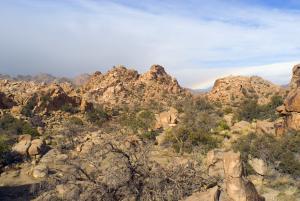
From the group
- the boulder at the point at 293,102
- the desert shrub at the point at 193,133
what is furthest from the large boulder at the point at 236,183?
the boulder at the point at 293,102

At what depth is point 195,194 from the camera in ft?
29.0

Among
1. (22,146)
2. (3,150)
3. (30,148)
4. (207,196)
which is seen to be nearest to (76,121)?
(22,146)

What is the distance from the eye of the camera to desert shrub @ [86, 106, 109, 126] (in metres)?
33.0

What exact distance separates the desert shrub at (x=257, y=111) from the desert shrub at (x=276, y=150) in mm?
8877

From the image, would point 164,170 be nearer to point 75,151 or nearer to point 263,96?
point 75,151

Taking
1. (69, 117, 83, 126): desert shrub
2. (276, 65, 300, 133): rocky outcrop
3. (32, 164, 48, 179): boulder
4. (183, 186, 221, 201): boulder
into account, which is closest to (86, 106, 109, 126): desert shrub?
(69, 117, 83, 126): desert shrub

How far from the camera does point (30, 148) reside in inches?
877

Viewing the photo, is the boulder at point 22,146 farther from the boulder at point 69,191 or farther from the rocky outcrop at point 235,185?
the rocky outcrop at point 235,185

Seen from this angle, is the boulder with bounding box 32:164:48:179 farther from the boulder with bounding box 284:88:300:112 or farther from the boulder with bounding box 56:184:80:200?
the boulder with bounding box 284:88:300:112

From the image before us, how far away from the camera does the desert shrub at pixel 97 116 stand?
108 feet

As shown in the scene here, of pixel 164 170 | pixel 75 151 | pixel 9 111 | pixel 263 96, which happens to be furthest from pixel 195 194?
pixel 263 96

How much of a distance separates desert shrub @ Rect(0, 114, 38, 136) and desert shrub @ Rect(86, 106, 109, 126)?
18.1ft

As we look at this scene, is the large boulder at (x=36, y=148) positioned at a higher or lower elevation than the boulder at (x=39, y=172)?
higher

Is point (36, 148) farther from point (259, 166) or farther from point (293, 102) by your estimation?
point (293, 102)
